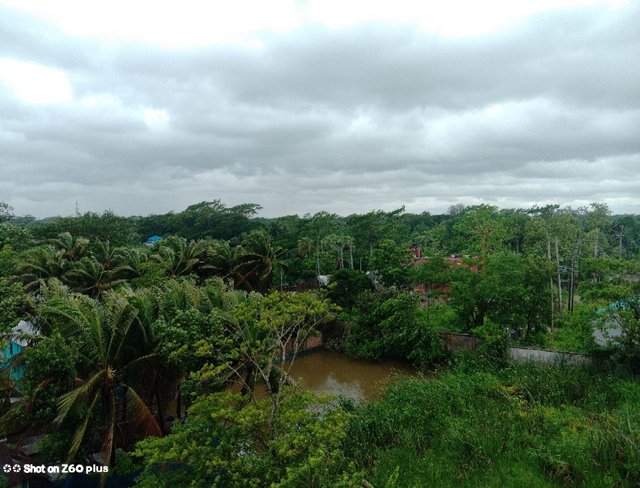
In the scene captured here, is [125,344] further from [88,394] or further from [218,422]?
[218,422]

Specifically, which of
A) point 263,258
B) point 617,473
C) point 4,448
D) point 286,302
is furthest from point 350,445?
point 263,258

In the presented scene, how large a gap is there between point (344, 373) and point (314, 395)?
10467 millimetres

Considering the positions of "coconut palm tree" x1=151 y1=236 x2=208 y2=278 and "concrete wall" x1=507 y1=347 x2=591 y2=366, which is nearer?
"concrete wall" x1=507 y1=347 x2=591 y2=366

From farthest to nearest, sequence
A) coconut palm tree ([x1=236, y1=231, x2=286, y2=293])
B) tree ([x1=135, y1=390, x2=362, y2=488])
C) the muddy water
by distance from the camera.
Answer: coconut palm tree ([x1=236, y1=231, x2=286, y2=293]) → the muddy water → tree ([x1=135, y1=390, x2=362, y2=488])

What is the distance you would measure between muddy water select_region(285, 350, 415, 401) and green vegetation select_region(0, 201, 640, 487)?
2.03 feet

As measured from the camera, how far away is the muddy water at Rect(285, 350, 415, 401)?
14984 mm

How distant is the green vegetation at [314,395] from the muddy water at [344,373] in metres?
0.62

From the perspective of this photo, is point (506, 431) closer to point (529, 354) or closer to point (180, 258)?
point (529, 354)

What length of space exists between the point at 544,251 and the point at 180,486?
21697 mm

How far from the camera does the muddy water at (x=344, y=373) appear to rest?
15.0 meters

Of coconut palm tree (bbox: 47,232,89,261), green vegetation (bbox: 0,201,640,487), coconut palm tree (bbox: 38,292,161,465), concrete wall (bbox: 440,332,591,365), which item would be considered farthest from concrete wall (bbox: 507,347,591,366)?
coconut palm tree (bbox: 47,232,89,261)

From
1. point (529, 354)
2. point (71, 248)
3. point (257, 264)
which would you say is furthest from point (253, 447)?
point (71, 248)

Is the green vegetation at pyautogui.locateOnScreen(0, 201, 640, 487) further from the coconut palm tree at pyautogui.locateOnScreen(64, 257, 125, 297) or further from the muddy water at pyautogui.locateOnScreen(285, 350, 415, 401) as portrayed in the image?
the muddy water at pyautogui.locateOnScreen(285, 350, 415, 401)

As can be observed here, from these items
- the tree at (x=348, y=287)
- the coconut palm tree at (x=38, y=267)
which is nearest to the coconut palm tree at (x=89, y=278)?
the coconut palm tree at (x=38, y=267)
